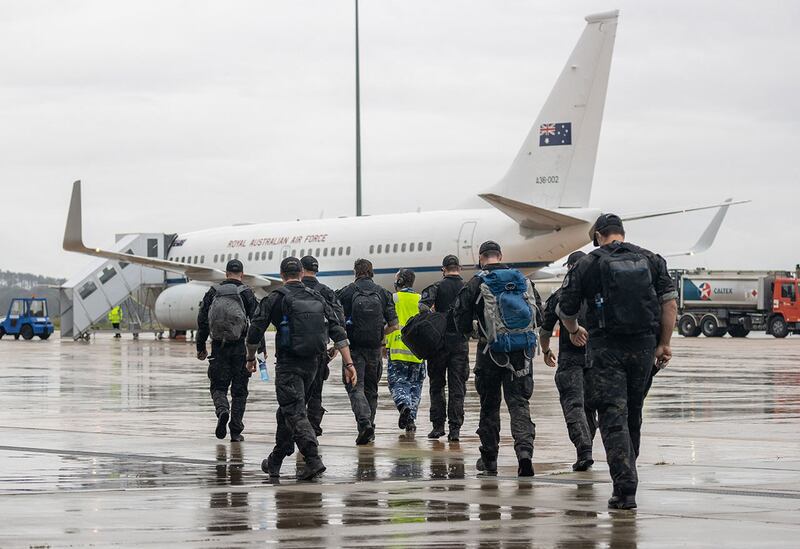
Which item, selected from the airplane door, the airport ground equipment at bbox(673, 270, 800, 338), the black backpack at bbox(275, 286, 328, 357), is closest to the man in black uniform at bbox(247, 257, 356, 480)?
the black backpack at bbox(275, 286, 328, 357)

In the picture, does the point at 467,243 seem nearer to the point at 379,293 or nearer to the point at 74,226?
the point at 74,226

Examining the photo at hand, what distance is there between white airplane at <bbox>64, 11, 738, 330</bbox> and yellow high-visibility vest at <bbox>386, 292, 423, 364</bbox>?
18.2 metres

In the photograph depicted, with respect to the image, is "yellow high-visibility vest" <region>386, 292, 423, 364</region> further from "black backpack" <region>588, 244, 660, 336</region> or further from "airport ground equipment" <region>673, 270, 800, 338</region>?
"airport ground equipment" <region>673, 270, 800, 338</region>

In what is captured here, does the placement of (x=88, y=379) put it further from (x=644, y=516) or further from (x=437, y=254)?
(x=644, y=516)

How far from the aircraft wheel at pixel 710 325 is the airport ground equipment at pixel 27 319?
26846 mm

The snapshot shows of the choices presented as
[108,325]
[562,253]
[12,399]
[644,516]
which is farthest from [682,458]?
[108,325]

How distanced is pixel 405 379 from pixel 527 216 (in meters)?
21.6

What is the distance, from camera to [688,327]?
213 feet

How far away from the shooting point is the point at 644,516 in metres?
9.66

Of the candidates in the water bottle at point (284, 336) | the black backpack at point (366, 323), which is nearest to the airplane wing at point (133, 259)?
the black backpack at point (366, 323)

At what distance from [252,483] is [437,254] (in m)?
29.9

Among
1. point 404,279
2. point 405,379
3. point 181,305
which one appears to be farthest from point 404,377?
point 181,305

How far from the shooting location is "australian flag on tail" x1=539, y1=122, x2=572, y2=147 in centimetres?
3994

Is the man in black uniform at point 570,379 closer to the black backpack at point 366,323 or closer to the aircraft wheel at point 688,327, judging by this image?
the black backpack at point 366,323
